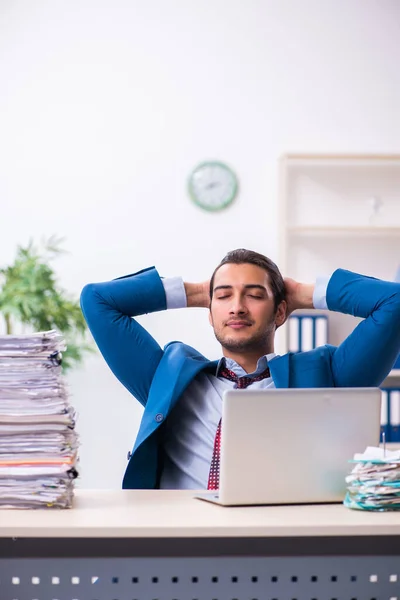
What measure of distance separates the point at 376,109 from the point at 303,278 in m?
1.01

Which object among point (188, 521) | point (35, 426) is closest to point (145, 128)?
point (35, 426)

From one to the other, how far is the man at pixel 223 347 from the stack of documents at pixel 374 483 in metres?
0.64

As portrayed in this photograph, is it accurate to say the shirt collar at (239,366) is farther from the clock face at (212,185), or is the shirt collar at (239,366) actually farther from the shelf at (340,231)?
the clock face at (212,185)

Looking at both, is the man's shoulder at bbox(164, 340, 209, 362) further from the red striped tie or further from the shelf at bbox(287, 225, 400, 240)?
the shelf at bbox(287, 225, 400, 240)

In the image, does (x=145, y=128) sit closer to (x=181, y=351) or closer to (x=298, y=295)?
(x=298, y=295)

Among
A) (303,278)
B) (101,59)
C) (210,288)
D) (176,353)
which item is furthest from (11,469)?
(101,59)

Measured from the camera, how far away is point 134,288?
2412 millimetres

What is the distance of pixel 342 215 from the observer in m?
4.37

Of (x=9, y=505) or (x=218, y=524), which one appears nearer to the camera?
(x=218, y=524)

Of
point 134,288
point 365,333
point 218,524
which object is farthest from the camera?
point 134,288

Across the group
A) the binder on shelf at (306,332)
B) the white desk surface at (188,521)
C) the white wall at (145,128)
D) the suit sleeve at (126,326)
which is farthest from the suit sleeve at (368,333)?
the white wall at (145,128)

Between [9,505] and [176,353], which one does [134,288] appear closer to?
[176,353]

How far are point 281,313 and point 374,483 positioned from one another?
97 cm

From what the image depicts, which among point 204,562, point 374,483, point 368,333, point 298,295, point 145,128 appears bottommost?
point 204,562
